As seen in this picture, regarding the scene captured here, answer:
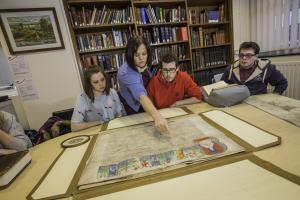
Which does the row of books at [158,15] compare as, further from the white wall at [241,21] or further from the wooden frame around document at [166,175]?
the wooden frame around document at [166,175]

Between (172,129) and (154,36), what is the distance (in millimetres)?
2090

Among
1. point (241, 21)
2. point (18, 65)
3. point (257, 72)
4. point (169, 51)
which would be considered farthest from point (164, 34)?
point (18, 65)

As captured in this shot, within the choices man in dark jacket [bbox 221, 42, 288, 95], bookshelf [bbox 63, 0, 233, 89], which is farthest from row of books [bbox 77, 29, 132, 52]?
man in dark jacket [bbox 221, 42, 288, 95]

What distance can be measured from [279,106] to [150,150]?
857 millimetres

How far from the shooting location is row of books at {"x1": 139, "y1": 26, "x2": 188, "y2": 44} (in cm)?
272

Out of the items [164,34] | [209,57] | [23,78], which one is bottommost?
[209,57]

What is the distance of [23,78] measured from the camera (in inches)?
94.4

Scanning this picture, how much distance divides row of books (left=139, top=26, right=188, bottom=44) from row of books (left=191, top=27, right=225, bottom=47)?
209mm

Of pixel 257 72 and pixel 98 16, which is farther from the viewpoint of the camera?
pixel 98 16

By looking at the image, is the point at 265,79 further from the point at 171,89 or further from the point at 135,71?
the point at 135,71

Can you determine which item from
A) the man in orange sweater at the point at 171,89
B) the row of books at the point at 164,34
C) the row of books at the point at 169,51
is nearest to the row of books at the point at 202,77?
the row of books at the point at 169,51

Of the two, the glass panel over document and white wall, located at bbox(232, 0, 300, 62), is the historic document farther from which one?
white wall, located at bbox(232, 0, 300, 62)

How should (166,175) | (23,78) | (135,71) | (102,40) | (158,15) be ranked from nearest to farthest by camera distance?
(166,175) → (135,71) → (23,78) → (102,40) → (158,15)

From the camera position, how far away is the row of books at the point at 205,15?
115 inches
